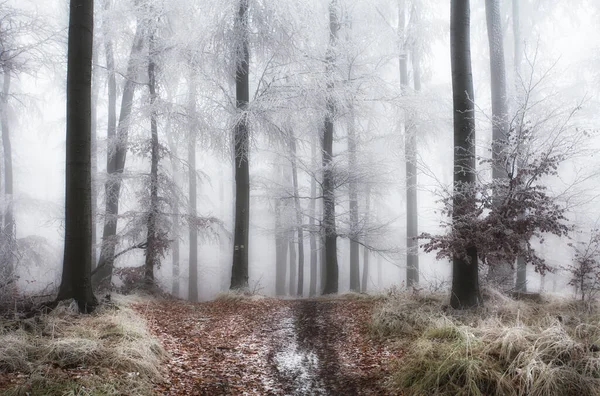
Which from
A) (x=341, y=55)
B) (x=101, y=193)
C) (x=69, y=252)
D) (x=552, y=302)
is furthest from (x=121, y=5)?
(x=552, y=302)

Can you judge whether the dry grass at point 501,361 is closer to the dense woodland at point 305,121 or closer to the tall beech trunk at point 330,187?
the dense woodland at point 305,121

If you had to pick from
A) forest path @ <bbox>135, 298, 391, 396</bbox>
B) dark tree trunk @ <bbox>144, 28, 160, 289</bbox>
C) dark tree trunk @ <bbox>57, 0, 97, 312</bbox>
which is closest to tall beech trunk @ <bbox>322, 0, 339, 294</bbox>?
forest path @ <bbox>135, 298, 391, 396</bbox>

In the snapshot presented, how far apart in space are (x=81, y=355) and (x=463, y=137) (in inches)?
228

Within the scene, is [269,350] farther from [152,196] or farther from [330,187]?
[330,187]

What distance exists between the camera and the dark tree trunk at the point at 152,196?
32.7 feet

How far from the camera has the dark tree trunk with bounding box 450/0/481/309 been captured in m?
6.36

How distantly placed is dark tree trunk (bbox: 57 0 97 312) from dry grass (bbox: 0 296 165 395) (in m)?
0.69

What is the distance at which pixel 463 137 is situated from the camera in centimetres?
653

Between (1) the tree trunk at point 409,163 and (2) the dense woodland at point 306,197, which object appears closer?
(2) the dense woodland at point 306,197

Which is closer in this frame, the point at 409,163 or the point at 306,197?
the point at 306,197

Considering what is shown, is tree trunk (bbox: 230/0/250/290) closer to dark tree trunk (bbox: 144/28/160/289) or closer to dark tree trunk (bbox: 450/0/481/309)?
dark tree trunk (bbox: 144/28/160/289)

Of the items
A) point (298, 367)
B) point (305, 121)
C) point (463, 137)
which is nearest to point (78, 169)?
point (298, 367)

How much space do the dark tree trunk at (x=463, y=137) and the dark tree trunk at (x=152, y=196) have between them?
21.7 feet

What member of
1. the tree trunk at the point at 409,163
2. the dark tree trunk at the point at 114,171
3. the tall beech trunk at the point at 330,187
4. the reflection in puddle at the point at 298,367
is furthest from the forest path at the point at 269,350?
the tree trunk at the point at 409,163
